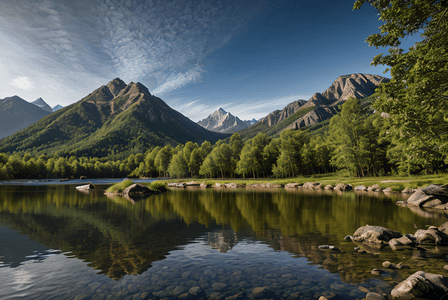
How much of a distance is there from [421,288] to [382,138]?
63.2 metres

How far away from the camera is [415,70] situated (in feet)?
43.6

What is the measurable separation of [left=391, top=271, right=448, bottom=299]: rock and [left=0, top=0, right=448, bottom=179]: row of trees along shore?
11.0 m

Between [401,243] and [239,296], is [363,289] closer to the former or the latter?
[239,296]

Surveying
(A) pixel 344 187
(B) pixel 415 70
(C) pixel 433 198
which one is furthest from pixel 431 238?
(A) pixel 344 187

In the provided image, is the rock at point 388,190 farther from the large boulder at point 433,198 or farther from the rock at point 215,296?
the rock at point 215,296

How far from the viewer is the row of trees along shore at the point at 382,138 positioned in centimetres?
1391

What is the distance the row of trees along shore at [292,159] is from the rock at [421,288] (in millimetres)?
12880

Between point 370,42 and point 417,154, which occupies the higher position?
point 370,42

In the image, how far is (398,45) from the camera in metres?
16.4

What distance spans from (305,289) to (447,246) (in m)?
11.3

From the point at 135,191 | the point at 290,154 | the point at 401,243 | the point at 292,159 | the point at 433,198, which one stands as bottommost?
the point at 401,243

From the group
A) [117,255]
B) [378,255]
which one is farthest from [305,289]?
[117,255]

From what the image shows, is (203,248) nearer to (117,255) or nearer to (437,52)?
(117,255)

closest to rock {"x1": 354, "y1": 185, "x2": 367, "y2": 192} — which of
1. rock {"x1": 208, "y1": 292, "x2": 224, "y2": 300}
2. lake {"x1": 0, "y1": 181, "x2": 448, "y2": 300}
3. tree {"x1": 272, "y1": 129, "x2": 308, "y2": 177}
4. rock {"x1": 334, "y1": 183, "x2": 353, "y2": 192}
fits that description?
rock {"x1": 334, "y1": 183, "x2": 353, "y2": 192}
